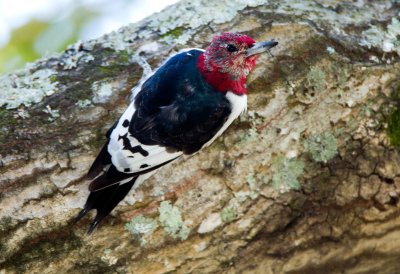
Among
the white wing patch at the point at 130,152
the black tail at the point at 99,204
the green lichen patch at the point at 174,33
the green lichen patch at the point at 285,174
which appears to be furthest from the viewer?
the green lichen patch at the point at 174,33

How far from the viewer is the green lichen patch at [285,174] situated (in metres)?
2.72

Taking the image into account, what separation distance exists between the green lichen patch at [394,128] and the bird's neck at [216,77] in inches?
30.1

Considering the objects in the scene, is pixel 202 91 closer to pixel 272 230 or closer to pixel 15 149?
pixel 272 230

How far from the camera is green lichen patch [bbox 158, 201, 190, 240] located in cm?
259

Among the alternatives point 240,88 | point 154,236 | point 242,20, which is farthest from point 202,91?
point 154,236

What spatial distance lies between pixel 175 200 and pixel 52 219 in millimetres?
558

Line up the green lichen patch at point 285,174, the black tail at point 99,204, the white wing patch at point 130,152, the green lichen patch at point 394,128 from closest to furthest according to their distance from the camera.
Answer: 1. the black tail at point 99,204
2. the white wing patch at point 130,152
3. the green lichen patch at point 285,174
4. the green lichen patch at point 394,128

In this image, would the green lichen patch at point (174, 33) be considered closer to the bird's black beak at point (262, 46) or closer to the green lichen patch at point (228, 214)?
the bird's black beak at point (262, 46)

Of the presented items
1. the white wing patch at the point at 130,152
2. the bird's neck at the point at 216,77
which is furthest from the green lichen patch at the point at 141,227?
the bird's neck at the point at 216,77

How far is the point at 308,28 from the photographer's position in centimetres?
299

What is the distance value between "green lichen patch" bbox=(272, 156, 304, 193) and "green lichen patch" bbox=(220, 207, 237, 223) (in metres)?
0.24

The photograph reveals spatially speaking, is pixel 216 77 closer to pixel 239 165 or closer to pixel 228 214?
pixel 239 165

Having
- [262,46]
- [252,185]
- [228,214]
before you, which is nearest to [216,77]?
[262,46]

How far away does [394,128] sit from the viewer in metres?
2.84
